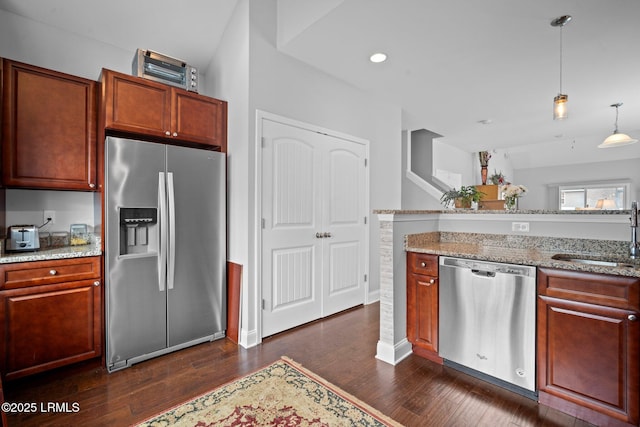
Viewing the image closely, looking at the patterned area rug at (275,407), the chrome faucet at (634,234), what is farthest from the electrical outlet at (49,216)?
the chrome faucet at (634,234)

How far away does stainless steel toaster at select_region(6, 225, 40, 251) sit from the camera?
2229 millimetres

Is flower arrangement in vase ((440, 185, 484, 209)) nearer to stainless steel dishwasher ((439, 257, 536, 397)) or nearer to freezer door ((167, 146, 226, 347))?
stainless steel dishwasher ((439, 257, 536, 397))

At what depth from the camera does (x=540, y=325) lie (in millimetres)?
1840

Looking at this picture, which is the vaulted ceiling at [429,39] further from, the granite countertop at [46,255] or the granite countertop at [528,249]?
the granite countertop at [46,255]

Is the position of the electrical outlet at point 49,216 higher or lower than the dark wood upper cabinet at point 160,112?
lower

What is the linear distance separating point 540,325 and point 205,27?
12.7 ft

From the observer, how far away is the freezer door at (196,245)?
2.53 metres

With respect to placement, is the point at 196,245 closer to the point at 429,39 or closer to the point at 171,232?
the point at 171,232

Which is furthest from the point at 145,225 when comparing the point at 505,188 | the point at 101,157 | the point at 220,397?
the point at 505,188

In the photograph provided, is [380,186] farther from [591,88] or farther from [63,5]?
[63,5]

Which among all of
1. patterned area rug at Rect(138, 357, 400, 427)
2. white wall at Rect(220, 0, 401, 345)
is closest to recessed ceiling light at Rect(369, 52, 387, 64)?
white wall at Rect(220, 0, 401, 345)

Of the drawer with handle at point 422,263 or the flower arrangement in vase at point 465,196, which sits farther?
the flower arrangement in vase at point 465,196

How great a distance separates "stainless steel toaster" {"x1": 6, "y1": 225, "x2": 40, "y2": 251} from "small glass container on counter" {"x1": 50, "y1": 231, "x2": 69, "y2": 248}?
294 millimetres

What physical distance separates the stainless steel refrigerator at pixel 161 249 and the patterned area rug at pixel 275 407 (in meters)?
0.79
